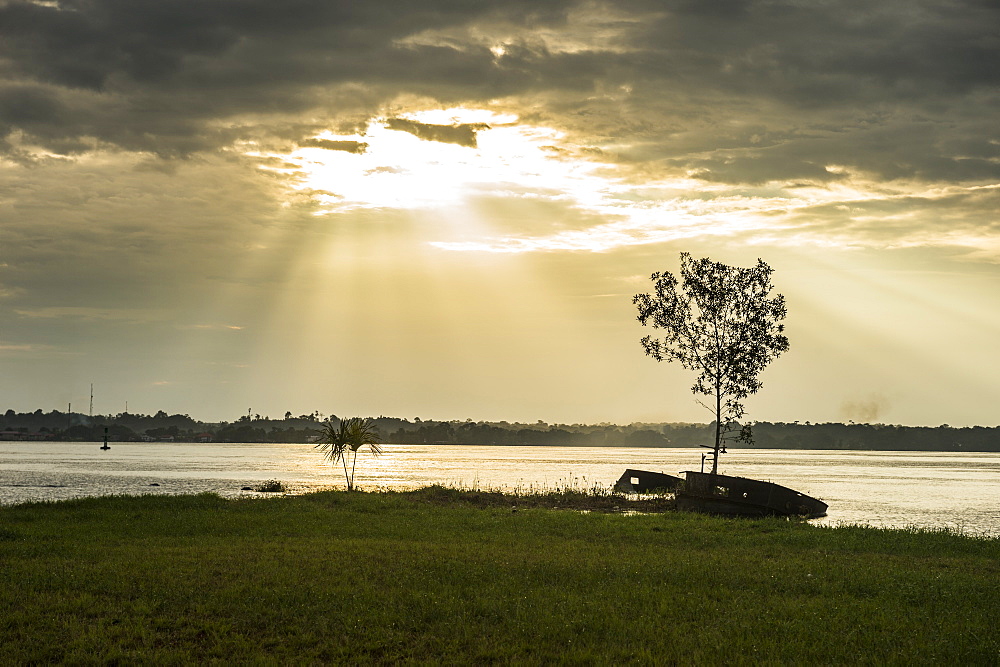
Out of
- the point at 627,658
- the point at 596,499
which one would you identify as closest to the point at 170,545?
the point at 627,658

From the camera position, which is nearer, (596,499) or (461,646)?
(461,646)

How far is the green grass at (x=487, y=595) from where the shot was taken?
13.8 meters

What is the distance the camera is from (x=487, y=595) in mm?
17438

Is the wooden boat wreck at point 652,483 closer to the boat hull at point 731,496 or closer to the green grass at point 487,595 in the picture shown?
the boat hull at point 731,496

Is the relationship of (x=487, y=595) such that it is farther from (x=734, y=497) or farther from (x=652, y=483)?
(x=652, y=483)

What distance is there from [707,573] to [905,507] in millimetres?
49277

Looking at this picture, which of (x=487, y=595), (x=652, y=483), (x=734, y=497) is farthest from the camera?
(x=652, y=483)

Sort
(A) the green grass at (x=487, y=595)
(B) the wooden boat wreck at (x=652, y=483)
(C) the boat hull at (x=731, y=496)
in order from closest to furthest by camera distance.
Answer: (A) the green grass at (x=487, y=595) → (C) the boat hull at (x=731, y=496) → (B) the wooden boat wreck at (x=652, y=483)

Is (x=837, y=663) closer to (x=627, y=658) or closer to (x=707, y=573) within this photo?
(x=627, y=658)

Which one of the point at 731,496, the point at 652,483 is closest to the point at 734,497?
the point at 731,496

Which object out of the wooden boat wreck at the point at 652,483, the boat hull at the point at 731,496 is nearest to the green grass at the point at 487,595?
the boat hull at the point at 731,496

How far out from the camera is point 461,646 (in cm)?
1402

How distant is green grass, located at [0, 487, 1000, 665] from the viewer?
1377 cm

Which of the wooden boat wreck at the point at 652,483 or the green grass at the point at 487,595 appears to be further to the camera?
the wooden boat wreck at the point at 652,483
